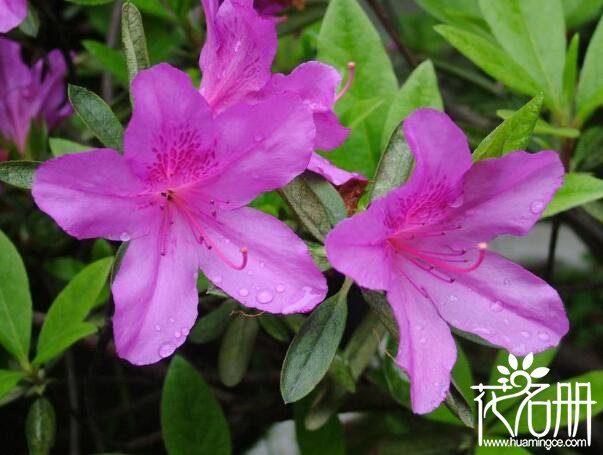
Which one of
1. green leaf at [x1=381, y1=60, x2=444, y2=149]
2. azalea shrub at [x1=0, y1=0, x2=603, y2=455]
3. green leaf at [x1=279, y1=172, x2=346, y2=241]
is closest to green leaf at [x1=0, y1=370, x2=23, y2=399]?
azalea shrub at [x1=0, y1=0, x2=603, y2=455]

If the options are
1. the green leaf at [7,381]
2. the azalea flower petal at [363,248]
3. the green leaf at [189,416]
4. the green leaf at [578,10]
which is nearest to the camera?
the azalea flower petal at [363,248]

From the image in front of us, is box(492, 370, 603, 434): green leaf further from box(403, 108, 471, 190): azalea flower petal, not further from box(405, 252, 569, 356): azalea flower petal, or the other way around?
box(403, 108, 471, 190): azalea flower petal

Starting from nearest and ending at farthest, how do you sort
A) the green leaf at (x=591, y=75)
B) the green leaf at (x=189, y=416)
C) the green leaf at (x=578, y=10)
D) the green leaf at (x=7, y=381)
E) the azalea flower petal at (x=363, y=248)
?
the azalea flower petal at (x=363, y=248) < the green leaf at (x=7, y=381) < the green leaf at (x=189, y=416) < the green leaf at (x=591, y=75) < the green leaf at (x=578, y=10)

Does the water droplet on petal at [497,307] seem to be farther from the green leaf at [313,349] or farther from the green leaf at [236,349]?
the green leaf at [236,349]

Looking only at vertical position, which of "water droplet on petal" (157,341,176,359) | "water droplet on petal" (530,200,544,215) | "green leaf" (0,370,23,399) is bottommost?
"green leaf" (0,370,23,399)

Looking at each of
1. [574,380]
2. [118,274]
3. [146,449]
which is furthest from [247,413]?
[118,274]

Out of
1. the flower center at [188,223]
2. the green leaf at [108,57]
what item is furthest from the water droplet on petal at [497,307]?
the green leaf at [108,57]

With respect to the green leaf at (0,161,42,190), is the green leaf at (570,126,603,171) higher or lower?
lower

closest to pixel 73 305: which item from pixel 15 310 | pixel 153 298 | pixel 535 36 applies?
pixel 15 310
